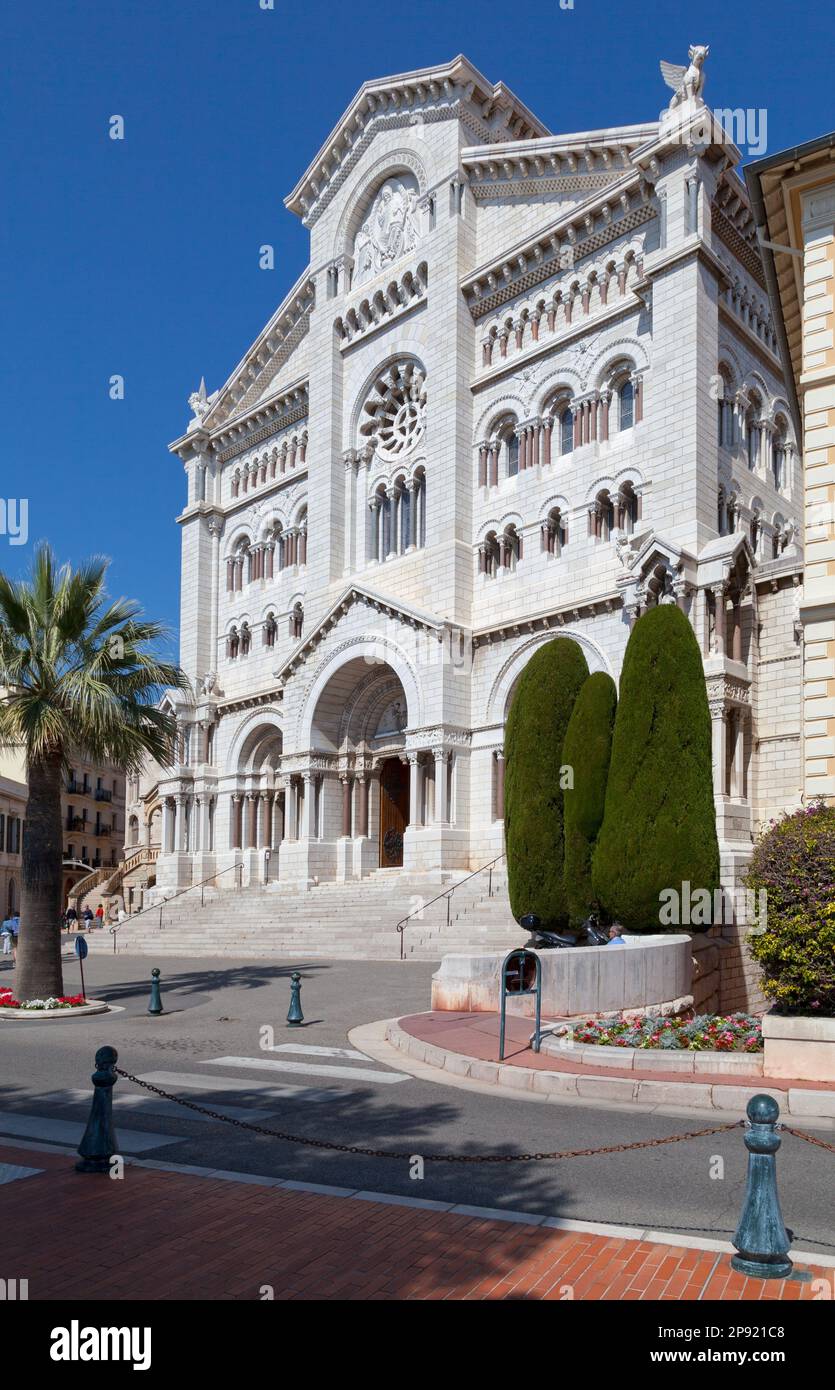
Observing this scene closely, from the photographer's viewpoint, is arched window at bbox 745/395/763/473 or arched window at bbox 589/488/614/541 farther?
arched window at bbox 745/395/763/473

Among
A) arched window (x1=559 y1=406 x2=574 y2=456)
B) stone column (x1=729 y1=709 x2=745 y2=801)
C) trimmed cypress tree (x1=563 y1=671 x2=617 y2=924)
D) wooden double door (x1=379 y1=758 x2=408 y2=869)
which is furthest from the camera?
wooden double door (x1=379 y1=758 x2=408 y2=869)

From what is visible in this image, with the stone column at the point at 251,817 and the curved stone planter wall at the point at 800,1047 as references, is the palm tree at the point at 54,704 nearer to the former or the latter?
the curved stone planter wall at the point at 800,1047

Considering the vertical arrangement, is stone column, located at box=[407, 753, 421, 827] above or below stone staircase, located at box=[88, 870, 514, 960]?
above

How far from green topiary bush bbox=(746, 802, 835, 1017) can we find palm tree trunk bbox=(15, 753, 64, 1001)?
11.8m

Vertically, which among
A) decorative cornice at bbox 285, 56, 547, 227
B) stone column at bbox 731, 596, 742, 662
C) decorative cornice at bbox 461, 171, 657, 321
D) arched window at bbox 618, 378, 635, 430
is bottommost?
stone column at bbox 731, 596, 742, 662

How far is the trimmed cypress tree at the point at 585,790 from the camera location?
23.2 meters

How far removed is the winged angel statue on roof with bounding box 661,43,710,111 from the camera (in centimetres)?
3020

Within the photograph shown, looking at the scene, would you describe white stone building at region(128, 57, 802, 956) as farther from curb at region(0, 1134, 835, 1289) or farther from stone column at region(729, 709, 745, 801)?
curb at region(0, 1134, 835, 1289)

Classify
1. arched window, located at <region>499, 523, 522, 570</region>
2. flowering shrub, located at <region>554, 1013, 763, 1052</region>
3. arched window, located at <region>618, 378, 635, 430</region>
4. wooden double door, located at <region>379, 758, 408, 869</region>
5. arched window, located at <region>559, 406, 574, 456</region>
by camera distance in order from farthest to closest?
wooden double door, located at <region>379, 758, 408, 869</region> < arched window, located at <region>499, 523, 522, 570</region> < arched window, located at <region>559, 406, 574, 456</region> < arched window, located at <region>618, 378, 635, 430</region> < flowering shrub, located at <region>554, 1013, 763, 1052</region>

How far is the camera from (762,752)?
27.9 metres

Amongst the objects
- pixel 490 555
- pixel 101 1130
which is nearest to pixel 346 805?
pixel 490 555

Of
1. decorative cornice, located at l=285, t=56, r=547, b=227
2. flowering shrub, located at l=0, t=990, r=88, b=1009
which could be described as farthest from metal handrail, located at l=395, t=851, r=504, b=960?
decorative cornice, located at l=285, t=56, r=547, b=227

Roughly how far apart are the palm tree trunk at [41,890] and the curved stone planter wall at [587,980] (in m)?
6.52

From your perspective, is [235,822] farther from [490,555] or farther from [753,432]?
[753,432]
